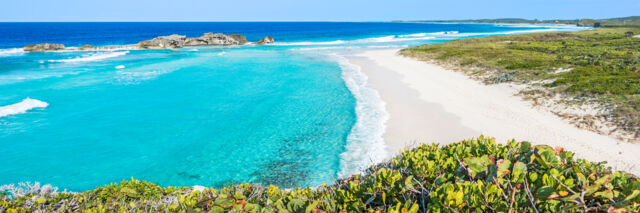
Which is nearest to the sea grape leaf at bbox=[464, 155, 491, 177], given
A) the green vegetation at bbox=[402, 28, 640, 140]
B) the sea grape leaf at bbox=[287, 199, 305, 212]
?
the sea grape leaf at bbox=[287, 199, 305, 212]

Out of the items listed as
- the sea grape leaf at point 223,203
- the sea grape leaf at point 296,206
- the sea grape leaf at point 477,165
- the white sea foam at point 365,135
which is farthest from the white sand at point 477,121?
the sea grape leaf at point 223,203

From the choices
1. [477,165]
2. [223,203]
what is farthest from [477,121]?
[223,203]

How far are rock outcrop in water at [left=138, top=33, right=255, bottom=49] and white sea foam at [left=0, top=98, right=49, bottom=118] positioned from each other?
171ft

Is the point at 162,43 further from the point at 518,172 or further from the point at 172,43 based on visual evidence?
the point at 518,172

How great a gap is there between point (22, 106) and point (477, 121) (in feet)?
86.7

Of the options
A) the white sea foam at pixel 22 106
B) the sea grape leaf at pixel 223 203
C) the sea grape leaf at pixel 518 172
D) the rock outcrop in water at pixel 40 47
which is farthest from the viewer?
the rock outcrop in water at pixel 40 47

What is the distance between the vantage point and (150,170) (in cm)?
1148

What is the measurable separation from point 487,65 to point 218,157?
26.0 metres

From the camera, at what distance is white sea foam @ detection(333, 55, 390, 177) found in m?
11.2

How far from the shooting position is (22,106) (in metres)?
19.0

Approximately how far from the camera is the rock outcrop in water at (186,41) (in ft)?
224

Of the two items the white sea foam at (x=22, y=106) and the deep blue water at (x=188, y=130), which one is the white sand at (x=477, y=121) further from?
the white sea foam at (x=22, y=106)

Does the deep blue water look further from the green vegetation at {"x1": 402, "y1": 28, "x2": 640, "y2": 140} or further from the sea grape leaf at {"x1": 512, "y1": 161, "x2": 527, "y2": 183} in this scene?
the green vegetation at {"x1": 402, "y1": 28, "x2": 640, "y2": 140}

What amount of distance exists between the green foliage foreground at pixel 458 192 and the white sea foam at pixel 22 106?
18378mm
